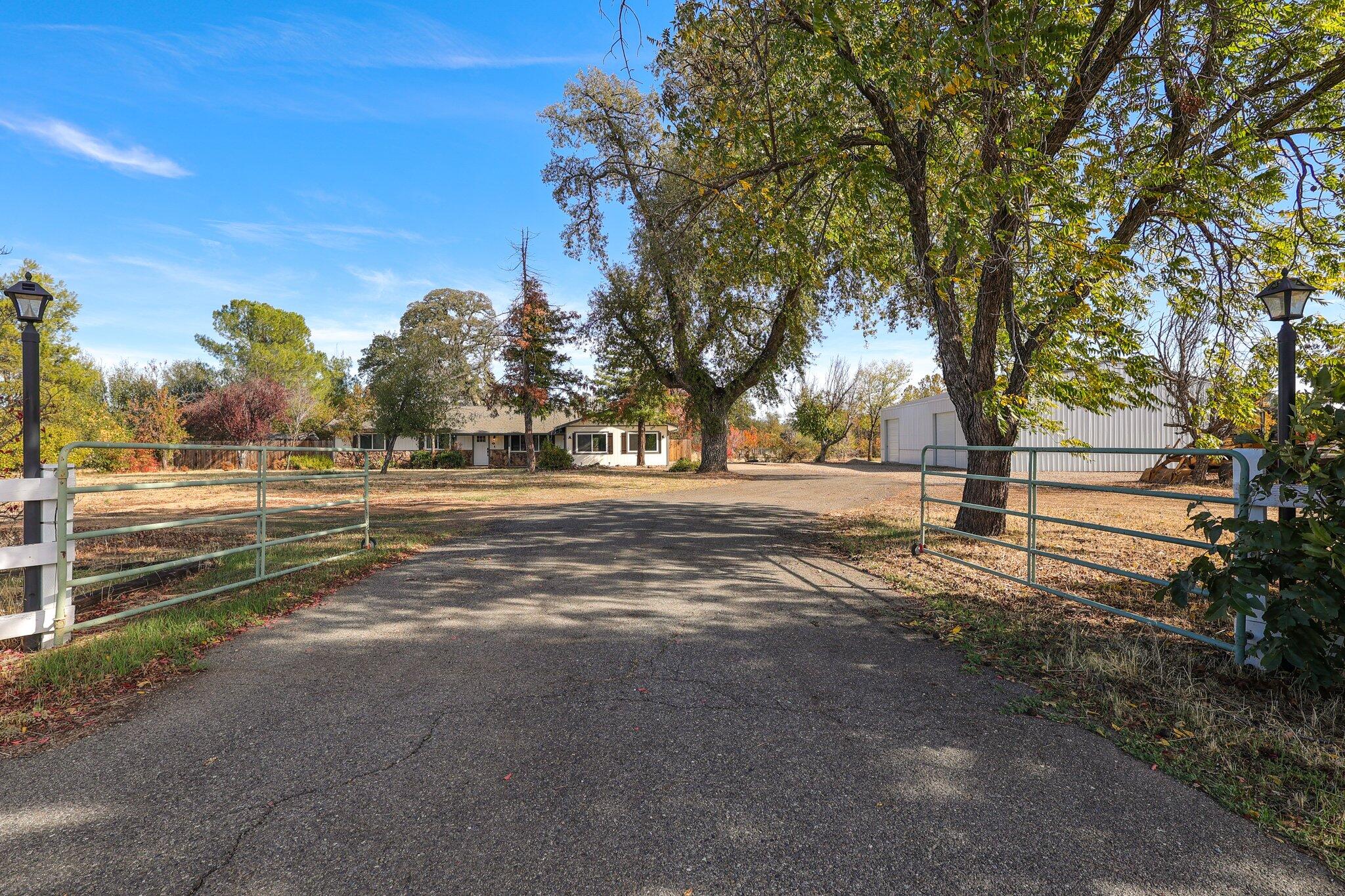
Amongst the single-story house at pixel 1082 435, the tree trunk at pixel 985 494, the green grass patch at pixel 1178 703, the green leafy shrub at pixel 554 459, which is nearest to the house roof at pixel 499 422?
the green leafy shrub at pixel 554 459

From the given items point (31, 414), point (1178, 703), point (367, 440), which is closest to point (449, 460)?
point (367, 440)

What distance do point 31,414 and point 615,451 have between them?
4042cm

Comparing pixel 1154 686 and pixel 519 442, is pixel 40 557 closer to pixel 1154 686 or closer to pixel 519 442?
pixel 1154 686

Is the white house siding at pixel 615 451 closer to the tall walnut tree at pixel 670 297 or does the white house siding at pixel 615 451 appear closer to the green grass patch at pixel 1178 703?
the tall walnut tree at pixel 670 297

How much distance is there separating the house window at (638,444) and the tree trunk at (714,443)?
56.2 feet

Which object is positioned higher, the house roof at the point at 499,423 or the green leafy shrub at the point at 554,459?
the house roof at the point at 499,423

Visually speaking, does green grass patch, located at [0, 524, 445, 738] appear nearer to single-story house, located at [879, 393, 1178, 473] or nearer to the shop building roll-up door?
single-story house, located at [879, 393, 1178, 473]

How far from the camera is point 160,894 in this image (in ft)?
6.41

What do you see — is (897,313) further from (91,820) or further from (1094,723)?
(91,820)

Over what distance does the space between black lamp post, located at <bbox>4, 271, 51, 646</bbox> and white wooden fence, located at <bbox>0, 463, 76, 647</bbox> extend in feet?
0.11

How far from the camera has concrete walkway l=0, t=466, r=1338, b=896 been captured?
6.73 ft

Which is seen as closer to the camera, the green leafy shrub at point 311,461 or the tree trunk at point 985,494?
the tree trunk at point 985,494

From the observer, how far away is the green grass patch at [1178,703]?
8.10 ft

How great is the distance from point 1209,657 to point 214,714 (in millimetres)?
5887
